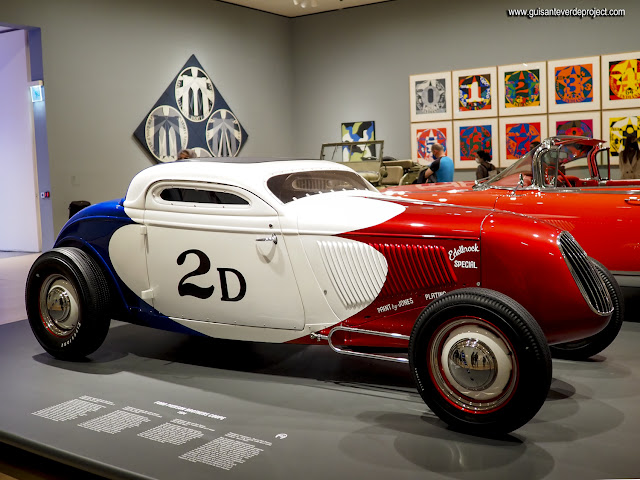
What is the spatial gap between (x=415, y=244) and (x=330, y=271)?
509mm

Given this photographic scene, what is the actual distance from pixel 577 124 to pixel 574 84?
691 millimetres

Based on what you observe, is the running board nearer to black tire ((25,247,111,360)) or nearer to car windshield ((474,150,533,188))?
black tire ((25,247,111,360))

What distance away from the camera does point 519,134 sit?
12.1 m

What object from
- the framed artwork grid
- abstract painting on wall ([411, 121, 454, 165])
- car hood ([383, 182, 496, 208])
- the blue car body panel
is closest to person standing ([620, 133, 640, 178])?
the framed artwork grid

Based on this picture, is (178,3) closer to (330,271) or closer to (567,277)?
(330,271)

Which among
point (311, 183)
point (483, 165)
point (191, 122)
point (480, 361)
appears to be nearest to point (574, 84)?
point (483, 165)

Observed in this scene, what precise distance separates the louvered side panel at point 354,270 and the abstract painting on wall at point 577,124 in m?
8.94

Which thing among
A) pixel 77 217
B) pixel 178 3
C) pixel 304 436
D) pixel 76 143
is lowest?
pixel 304 436

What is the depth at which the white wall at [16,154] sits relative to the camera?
10.4 meters

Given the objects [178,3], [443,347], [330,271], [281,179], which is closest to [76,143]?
[178,3]

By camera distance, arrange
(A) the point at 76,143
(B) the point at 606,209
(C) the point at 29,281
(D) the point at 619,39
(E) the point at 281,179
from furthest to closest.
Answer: (D) the point at 619,39, (A) the point at 76,143, (B) the point at 606,209, (C) the point at 29,281, (E) the point at 281,179

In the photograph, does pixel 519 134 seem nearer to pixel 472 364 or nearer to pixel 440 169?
pixel 440 169

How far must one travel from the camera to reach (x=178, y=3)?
12.1 meters

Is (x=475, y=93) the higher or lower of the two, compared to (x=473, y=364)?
higher
